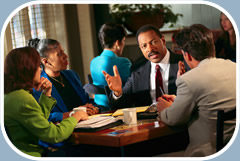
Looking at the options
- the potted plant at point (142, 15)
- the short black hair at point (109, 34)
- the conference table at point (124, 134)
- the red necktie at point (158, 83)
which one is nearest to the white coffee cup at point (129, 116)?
the conference table at point (124, 134)

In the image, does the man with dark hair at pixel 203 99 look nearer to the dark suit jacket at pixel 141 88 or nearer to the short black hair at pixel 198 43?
the short black hair at pixel 198 43

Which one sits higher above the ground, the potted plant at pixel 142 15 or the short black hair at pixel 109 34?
the potted plant at pixel 142 15

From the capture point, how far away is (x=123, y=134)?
80.3 inches

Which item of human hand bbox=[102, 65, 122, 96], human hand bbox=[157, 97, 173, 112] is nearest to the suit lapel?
human hand bbox=[102, 65, 122, 96]

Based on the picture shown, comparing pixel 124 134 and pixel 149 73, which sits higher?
pixel 149 73

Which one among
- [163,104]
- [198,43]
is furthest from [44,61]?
[198,43]

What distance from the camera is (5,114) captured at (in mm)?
2068

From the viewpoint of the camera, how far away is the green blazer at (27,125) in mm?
2029

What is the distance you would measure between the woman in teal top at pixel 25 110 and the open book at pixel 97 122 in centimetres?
11

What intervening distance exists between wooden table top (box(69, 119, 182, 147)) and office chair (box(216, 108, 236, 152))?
0.24m

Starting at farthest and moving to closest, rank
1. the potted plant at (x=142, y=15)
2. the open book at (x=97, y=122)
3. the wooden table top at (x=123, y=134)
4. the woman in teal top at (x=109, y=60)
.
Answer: the potted plant at (x=142, y=15) → the woman in teal top at (x=109, y=60) → the open book at (x=97, y=122) → the wooden table top at (x=123, y=134)

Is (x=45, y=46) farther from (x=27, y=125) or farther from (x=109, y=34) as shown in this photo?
(x=109, y=34)

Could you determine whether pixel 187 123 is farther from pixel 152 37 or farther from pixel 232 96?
pixel 152 37

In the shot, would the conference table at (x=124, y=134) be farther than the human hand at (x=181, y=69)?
No
